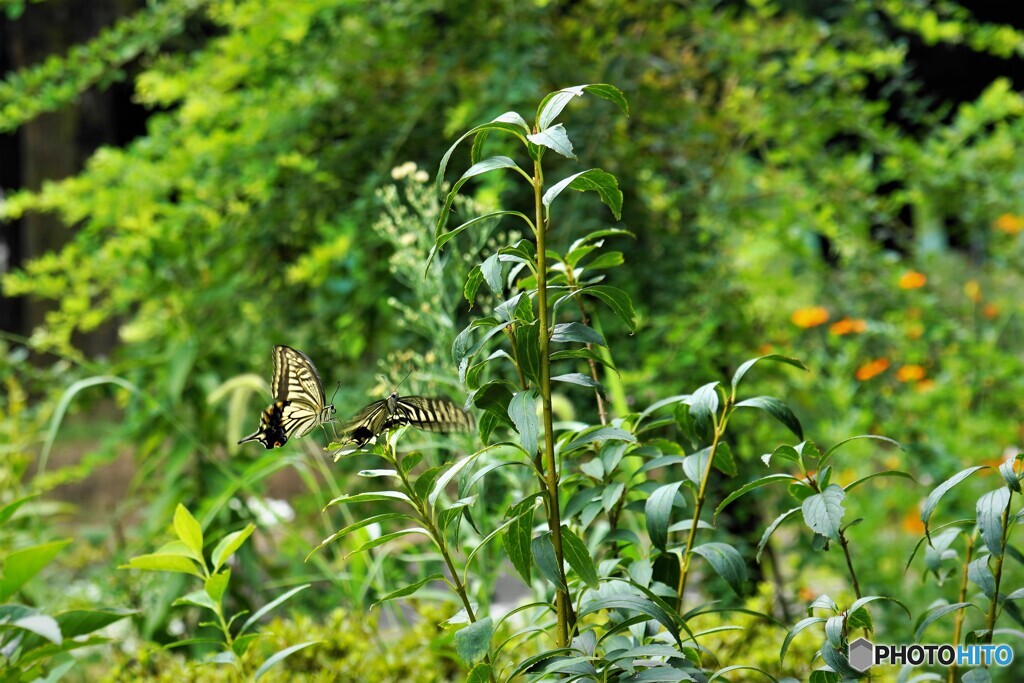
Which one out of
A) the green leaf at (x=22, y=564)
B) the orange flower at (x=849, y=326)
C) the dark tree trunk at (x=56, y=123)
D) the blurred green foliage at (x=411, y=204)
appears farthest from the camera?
the dark tree trunk at (x=56, y=123)

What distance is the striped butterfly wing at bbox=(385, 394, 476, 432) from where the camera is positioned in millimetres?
1073

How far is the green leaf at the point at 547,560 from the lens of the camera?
0.92m

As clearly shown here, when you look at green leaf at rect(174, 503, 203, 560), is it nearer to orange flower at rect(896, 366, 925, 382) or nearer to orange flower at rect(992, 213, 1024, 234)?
orange flower at rect(896, 366, 925, 382)

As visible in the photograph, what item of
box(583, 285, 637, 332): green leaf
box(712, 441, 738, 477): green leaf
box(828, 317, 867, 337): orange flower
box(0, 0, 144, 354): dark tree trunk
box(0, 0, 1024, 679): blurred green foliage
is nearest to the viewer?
box(583, 285, 637, 332): green leaf

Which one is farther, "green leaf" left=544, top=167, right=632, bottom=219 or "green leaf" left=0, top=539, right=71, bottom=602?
"green leaf" left=0, top=539, right=71, bottom=602

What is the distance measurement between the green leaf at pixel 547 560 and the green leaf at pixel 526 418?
11 centimetres

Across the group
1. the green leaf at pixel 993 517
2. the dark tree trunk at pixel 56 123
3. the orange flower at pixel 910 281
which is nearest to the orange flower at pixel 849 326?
the orange flower at pixel 910 281

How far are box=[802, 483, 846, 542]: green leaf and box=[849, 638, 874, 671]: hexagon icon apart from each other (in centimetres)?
24

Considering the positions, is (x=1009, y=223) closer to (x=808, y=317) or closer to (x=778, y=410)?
(x=808, y=317)

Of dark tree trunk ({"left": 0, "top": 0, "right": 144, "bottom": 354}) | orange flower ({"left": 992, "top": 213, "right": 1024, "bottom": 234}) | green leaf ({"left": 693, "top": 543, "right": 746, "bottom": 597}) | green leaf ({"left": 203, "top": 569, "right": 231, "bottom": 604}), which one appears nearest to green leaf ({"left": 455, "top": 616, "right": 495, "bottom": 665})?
green leaf ({"left": 693, "top": 543, "right": 746, "bottom": 597})

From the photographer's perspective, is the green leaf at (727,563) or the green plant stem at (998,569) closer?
the green plant stem at (998,569)

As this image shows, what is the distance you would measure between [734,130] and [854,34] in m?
0.46

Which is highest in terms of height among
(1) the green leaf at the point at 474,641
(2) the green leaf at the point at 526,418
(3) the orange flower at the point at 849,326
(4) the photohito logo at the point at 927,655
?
(2) the green leaf at the point at 526,418

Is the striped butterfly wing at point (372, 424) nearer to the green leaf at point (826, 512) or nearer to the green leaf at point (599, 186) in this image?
the green leaf at point (599, 186)
